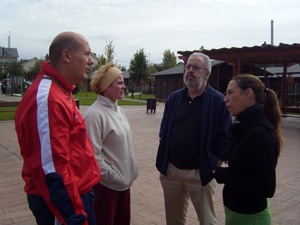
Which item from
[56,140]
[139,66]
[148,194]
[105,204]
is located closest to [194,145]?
[105,204]

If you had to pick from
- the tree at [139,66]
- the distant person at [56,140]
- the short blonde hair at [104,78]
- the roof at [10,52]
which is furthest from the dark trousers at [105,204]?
the roof at [10,52]

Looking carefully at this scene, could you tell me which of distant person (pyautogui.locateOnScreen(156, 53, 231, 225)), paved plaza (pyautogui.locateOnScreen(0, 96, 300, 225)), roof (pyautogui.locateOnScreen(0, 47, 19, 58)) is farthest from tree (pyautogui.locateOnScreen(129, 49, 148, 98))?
roof (pyautogui.locateOnScreen(0, 47, 19, 58))

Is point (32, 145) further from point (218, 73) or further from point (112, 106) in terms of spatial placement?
point (218, 73)

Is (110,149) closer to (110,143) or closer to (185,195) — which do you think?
(110,143)

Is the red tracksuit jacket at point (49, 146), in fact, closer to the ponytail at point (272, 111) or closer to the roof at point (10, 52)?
the ponytail at point (272, 111)

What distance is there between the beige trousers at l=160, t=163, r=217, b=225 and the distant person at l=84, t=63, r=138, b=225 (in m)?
0.41

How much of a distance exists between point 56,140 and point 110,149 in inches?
42.5

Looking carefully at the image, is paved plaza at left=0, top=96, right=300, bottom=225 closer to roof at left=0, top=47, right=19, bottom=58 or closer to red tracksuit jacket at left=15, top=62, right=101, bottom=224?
red tracksuit jacket at left=15, top=62, right=101, bottom=224

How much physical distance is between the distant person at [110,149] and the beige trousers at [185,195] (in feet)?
1.34

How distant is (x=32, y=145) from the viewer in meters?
1.46

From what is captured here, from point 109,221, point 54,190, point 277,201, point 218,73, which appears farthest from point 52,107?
point 218,73

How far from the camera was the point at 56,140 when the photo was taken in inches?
56.4

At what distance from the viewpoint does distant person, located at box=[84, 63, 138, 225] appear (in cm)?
240

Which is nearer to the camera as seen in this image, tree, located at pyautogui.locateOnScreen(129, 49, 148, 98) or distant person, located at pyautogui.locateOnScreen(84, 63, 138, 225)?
distant person, located at pyautogui.locateOnScreen(84, 63, 138, 225)
